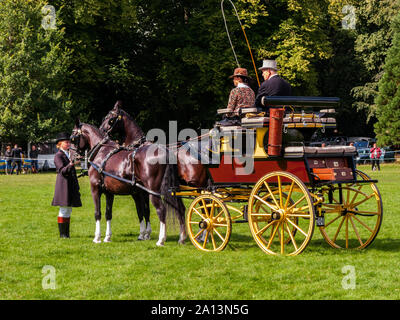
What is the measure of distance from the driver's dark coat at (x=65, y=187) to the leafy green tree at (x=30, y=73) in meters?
23.7

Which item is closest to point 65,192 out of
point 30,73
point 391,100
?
point 30,73

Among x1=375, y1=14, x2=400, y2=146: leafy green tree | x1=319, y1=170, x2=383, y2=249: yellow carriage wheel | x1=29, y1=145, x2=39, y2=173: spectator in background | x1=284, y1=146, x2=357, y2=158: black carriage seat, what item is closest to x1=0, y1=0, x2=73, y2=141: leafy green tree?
x1=29, y1=145, x2=39, y2=173: spectator in background

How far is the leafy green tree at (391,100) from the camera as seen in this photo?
3844cm

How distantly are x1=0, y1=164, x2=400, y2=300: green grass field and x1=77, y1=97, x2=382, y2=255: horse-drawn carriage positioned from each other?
37 centimetres

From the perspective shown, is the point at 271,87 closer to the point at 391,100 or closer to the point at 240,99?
the point at 240,99

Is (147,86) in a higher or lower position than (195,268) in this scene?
higher

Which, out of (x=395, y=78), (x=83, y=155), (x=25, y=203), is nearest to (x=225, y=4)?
(x=395, y=78)

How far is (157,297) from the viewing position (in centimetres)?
686

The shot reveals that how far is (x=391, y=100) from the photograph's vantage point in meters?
39.1

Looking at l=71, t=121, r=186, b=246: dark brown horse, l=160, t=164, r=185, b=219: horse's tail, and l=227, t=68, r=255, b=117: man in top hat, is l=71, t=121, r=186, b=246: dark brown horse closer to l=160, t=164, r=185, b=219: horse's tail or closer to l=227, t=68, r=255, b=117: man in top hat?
l=160, t=164, r=185, b=219: horse's tail

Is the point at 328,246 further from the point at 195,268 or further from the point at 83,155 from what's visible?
the point at 83,155

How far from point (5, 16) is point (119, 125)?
26089 millimetres

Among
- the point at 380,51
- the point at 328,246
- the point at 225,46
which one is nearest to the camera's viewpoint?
the point at 328,246

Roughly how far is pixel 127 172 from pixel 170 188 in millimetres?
1151
